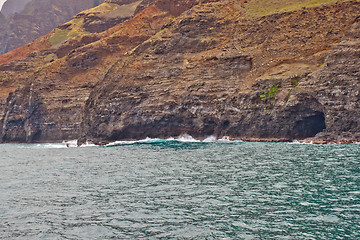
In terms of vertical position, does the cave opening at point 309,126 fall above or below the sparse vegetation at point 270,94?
below

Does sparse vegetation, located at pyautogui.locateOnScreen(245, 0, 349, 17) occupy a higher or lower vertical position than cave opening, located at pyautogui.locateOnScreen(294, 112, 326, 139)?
higher

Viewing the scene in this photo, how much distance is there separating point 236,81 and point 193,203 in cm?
6125

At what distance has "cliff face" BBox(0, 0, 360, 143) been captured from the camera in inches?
2472

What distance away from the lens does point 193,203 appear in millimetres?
21312

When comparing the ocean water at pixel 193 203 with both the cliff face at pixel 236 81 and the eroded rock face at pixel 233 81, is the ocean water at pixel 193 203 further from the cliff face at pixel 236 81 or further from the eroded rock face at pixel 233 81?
the cliff face at pixel 236 81

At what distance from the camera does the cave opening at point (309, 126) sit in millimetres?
65500

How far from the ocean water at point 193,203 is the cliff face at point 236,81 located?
103ft

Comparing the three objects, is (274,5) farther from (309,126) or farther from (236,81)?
(309,126)

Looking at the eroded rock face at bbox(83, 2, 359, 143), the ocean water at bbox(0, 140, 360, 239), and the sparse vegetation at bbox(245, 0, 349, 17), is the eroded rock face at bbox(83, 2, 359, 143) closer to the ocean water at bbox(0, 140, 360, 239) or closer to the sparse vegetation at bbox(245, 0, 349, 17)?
the sparse vegetation at bbox(245, 0, 349, 17)

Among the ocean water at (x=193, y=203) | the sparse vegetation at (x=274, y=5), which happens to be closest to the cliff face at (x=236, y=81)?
the sparse vegetation at (x=274, y=5)

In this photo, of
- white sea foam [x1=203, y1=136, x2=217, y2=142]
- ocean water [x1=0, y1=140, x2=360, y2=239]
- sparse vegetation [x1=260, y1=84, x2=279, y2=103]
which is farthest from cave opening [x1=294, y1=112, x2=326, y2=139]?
ocean water [x1=0, y1=140, x2=360, y2=239]

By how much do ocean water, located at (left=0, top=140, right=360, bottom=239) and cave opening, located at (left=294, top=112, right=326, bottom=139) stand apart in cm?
3137

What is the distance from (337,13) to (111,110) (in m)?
56.5

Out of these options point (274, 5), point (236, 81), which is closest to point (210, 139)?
point (236, 81)
